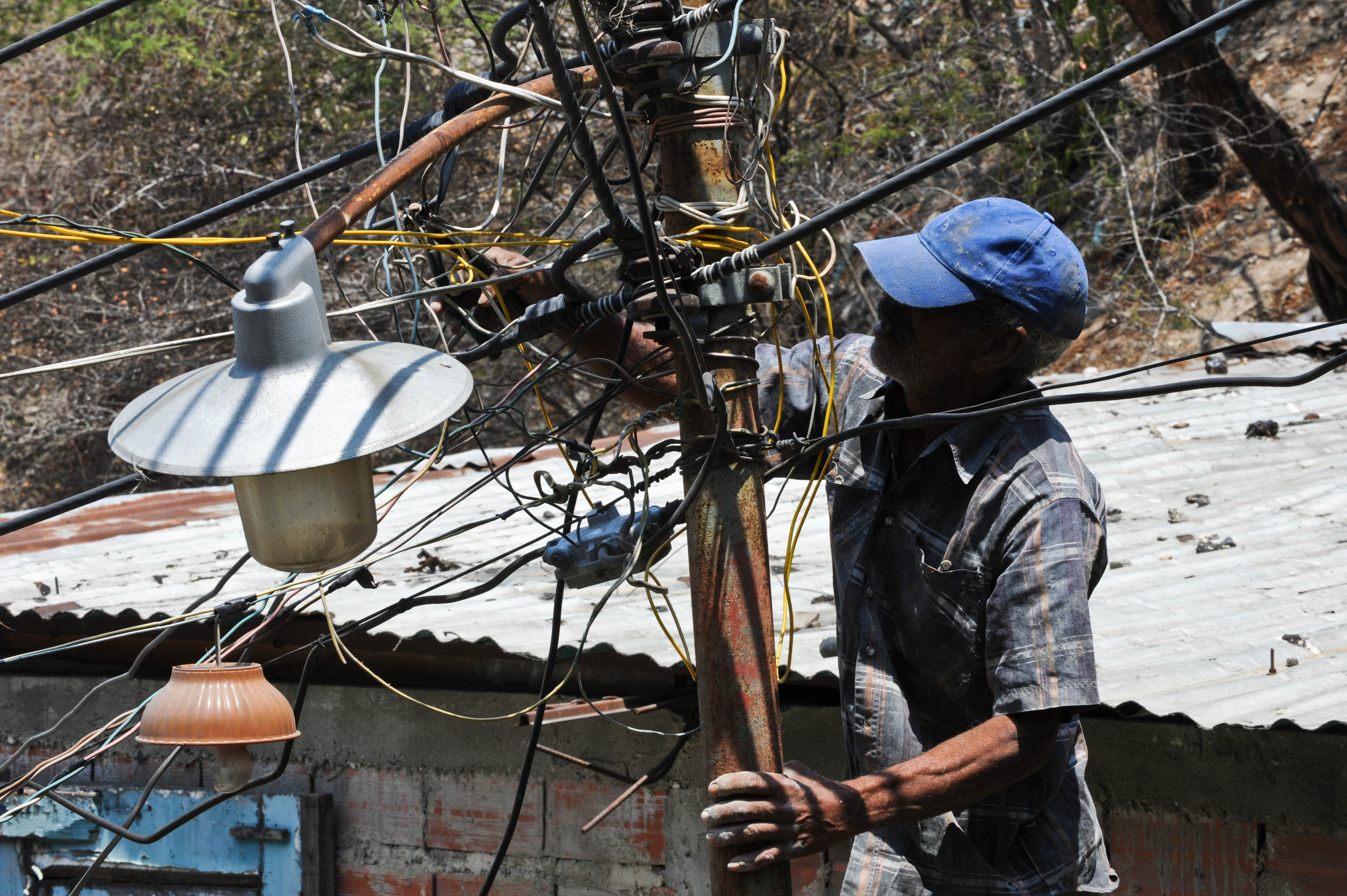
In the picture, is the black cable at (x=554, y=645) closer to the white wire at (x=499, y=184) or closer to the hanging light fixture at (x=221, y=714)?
the white wire at (x=499, y=184)

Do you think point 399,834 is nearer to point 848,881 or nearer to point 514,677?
point 514,677

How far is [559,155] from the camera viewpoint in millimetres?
10641

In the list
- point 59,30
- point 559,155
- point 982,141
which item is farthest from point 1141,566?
point 559,155

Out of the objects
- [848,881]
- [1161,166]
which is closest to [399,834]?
[848,881]

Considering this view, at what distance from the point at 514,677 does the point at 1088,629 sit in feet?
7.41

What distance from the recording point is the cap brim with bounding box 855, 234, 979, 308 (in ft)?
7.57

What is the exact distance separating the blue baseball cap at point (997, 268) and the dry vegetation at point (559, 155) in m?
7.45

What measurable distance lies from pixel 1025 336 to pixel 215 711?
1.77 m

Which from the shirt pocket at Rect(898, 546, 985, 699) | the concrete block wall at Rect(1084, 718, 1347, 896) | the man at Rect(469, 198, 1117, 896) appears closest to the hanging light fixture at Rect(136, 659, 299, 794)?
the man at Rect(469, 198, 1117, 896)

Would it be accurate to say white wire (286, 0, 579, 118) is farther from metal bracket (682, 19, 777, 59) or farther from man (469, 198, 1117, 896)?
man (469, 198, 1117, 896)

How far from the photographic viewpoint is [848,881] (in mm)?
2328

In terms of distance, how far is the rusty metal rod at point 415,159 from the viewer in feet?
6.39

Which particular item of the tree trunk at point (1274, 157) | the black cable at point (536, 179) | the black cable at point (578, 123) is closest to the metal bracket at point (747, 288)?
the black cable at point (578, 123)

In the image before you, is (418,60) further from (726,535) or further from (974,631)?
(974,631)
